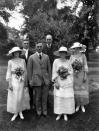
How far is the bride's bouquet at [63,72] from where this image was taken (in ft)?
17.0

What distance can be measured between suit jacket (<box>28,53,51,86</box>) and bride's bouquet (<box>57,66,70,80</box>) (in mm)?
393

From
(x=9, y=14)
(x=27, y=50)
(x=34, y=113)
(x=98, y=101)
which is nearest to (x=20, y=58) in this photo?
(x=27, y=50)

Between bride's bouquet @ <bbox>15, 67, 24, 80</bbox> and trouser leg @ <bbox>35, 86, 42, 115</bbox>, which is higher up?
bride's bouquet @ <bbox>15, 67, 24, 80</bbox>

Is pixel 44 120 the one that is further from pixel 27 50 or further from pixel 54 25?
pixel 54 25

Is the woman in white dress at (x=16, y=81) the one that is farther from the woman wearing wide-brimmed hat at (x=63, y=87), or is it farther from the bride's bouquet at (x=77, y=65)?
the bride's bouquet at (x=77, y=65)

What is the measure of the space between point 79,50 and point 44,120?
215 cm

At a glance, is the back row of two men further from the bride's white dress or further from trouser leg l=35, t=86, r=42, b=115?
the bride's white dress

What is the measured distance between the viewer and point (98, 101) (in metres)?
6.68

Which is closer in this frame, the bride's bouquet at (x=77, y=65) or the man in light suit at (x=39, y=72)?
the man in light suit at (x=39, y=72)

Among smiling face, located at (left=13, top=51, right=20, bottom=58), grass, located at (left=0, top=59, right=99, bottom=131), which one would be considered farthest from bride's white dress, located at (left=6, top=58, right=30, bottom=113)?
grass, located at (left=0, top=59, right=99, bottom=131)

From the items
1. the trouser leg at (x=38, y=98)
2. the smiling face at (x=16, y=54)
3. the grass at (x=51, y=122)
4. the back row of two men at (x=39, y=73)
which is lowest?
the grass at (x=51, y=122)

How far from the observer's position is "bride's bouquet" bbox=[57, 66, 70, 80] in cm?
518

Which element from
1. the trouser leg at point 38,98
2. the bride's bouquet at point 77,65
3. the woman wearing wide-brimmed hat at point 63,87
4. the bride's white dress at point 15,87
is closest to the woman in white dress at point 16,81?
the bride's white dress at point 15,87

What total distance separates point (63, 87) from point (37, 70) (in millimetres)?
811
